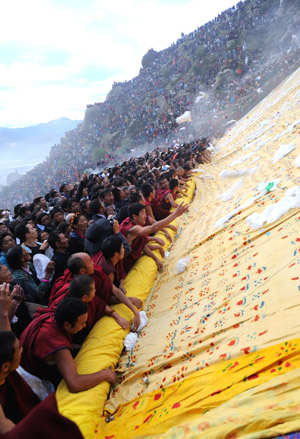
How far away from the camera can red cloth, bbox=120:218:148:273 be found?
4204mm

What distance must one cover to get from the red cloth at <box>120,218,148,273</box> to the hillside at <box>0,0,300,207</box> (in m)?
20.7

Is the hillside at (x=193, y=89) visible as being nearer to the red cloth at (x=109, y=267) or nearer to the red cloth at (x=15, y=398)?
the red cloth at (x=109, y=267)

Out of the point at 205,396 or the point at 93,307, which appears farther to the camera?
the point at 93,307

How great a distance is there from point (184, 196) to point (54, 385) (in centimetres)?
600

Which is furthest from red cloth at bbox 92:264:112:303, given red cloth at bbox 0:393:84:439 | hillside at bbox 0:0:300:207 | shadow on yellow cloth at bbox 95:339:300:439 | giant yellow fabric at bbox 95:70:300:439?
hillside at bbox 0:0:300:207

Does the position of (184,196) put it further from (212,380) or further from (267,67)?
(267,67)

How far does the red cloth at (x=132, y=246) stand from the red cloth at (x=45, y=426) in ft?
9.53

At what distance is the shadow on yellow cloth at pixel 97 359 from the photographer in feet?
6.81

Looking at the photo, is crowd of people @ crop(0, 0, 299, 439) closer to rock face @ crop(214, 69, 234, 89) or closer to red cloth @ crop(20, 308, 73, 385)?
red cloth @ crop(20, 308, 73, 385)

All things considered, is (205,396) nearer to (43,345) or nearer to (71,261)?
(43,345)

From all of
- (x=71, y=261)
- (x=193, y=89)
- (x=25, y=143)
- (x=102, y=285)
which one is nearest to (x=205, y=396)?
(x=102, y=285)

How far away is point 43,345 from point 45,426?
1.01m

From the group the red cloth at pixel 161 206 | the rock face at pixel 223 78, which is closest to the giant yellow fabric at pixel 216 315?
the red cloth at pixel 161 206

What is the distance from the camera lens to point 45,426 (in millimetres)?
1250
